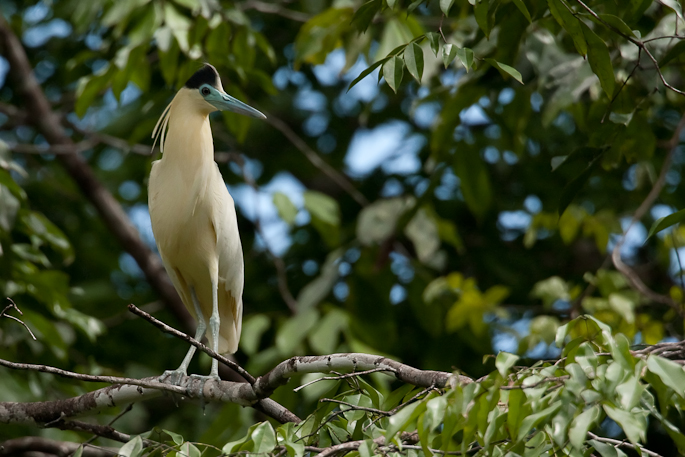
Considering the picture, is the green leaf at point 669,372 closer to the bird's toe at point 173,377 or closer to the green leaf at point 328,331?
the bird's toe at point 173,377

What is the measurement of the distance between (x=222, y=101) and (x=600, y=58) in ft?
5.37

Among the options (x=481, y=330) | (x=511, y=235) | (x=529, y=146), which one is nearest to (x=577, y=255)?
(x=511, y=235)

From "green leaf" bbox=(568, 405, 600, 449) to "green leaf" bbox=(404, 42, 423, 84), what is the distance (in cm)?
115

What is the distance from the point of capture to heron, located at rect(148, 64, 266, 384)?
3273mm

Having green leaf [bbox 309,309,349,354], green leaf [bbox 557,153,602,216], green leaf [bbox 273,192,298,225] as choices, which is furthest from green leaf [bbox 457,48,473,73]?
green leaf [bbox 273,192,298,225]

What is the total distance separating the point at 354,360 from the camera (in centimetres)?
217

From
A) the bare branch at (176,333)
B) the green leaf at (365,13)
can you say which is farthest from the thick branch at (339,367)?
the green leaf at (365,13)

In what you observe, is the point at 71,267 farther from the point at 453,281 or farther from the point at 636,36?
the point at 636,36

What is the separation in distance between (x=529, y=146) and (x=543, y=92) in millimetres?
2592

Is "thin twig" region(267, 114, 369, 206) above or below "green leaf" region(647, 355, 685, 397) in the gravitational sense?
above

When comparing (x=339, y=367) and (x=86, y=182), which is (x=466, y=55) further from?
(x=86, y=182)

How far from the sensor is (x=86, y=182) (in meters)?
5.31

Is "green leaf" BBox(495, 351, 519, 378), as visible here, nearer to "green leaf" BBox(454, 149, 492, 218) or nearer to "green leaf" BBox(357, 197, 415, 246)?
"green leaf" BBox(454, 149, 492, 218)

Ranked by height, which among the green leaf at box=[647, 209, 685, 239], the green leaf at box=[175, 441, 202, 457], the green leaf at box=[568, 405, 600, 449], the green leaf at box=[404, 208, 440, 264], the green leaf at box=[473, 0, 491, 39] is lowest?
the green leaf at box=[175, 441, 202, 457]
